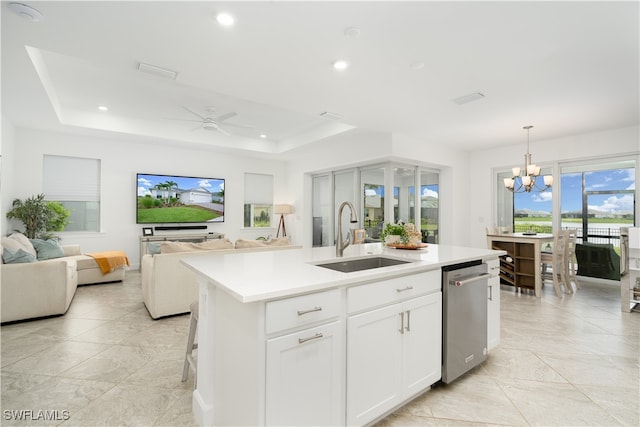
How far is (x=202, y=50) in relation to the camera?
8.52ft

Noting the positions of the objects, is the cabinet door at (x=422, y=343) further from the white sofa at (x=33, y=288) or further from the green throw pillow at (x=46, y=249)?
the green throw pillow at (x=46, y=249)

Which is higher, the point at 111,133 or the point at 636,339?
the point at 111,133

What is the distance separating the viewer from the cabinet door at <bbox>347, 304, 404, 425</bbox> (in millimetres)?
1534

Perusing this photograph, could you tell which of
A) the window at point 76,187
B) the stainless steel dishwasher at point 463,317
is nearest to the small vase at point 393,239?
the stainless steel dishwasher at point 463,317

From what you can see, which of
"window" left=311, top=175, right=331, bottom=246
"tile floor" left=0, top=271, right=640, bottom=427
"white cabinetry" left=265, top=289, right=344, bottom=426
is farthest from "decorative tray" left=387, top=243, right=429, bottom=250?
"window" left=311, top=175, right=331, bottom=246

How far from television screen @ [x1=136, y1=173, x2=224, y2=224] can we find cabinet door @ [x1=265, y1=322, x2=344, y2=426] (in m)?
5.92

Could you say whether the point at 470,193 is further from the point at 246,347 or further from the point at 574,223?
the point at 246,347

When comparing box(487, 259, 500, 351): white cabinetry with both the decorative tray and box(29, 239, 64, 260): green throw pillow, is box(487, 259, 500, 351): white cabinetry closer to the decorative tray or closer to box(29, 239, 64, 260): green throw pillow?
the decorative tray

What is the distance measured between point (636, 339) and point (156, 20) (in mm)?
4964

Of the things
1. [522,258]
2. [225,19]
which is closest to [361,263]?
[225,19]

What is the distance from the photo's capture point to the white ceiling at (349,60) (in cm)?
213

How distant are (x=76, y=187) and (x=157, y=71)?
4103 mm

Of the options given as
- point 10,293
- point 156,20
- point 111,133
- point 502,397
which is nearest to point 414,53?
point 156,20

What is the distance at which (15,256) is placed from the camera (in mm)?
3377
